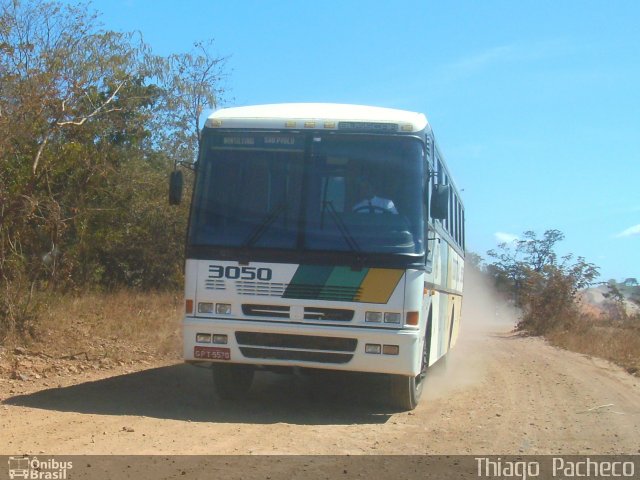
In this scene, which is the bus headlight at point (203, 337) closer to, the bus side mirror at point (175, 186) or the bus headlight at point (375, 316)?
the bus side mirror at point (175, 186)

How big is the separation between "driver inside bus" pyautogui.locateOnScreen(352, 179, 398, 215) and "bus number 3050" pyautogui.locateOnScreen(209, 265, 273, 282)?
1.21 metres

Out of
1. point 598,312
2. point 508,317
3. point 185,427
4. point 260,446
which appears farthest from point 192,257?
point 508,317

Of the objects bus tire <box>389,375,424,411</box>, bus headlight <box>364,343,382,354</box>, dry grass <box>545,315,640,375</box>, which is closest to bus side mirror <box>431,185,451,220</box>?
bus headlight <box>364,343,382,354</box>

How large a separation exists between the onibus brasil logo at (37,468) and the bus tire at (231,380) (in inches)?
133

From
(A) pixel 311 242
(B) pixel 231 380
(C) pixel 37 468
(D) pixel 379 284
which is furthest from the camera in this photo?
(B) pixel 231 380

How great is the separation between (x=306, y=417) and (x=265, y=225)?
2223 millimetres

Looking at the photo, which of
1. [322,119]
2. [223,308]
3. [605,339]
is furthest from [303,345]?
[605,339]

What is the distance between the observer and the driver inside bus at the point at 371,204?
8602 mm

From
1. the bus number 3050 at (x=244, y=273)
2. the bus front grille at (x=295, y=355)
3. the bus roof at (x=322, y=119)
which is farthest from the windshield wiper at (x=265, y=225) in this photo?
the bus front grille at (x=295, y=355)

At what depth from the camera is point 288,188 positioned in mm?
8719

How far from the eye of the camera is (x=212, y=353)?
865 centimetres

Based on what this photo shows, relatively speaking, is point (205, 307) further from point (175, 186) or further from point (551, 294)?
point (551, 294)

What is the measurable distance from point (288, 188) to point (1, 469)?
13.7ft

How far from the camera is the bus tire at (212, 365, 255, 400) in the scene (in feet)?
31.4
